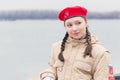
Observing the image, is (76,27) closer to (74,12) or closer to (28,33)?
(74,12)

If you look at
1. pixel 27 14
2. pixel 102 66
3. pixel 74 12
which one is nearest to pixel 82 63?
pixel 102 66

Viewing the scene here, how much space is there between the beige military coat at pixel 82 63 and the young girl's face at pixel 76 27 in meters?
0.02

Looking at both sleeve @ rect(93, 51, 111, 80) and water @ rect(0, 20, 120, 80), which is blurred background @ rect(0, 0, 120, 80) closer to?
water @ rect(0, 20, 120, 80)

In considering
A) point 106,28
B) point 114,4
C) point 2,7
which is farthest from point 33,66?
point 114,4

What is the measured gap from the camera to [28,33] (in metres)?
2.27

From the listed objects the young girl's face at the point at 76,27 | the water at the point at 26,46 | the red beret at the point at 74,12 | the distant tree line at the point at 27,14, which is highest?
the red beret at the point at 74,12

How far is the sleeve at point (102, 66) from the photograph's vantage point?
1.30 metres

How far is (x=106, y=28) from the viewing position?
2443mm

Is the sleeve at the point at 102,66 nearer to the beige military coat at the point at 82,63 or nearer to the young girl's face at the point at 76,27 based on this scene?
the beige military coat at the point at 82,63

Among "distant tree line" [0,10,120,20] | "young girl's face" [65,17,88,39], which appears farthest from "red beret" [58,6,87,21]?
"distant tree line" [0,10,120,20]

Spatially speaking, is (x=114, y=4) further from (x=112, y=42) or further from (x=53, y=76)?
(x=53, y=76)

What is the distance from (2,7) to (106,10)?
2.23 ft

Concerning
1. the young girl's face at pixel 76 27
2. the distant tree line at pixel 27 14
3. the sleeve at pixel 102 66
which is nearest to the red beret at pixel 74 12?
the young girl's face at pixel 76 27

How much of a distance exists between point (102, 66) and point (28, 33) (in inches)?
40.7
